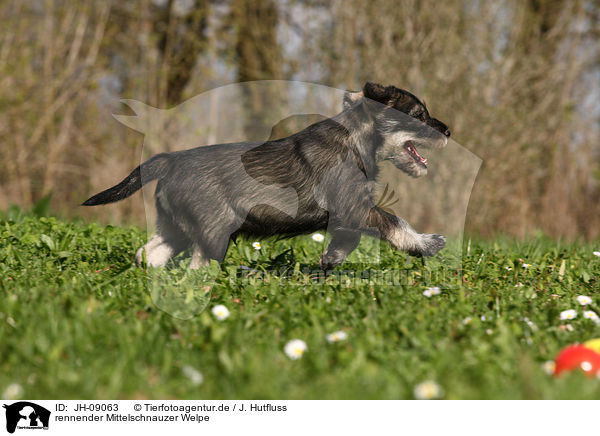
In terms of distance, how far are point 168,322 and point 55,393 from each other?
2.45ft

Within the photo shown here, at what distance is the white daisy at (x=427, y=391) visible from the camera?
190cm

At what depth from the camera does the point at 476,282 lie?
3.73 m

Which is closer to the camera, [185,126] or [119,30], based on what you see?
[185,126]

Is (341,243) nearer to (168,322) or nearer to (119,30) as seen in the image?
(168,322)

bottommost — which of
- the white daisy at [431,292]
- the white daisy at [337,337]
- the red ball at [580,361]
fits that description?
the white daisy at [431,292]

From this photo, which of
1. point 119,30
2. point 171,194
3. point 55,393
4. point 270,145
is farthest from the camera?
point 119,30

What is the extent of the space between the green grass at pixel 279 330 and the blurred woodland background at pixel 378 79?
4.81 meters

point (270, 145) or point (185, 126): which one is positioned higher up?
point (270, 145)

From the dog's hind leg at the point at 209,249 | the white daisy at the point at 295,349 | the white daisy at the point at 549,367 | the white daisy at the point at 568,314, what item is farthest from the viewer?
the dog's hind leg at the point at 209,249

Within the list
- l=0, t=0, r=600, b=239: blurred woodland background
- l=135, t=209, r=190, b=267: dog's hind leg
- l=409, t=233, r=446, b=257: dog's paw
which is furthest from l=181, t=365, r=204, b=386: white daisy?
l=0, t=0, r=600, b=239: blurred woodland background

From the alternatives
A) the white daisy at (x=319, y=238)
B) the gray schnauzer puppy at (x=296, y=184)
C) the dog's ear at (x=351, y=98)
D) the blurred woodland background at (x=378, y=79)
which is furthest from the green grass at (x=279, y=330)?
the blurred woodland background at (x=378, y=79)

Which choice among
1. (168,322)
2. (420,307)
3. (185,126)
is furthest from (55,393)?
(185,126)
